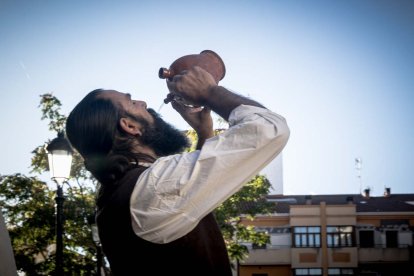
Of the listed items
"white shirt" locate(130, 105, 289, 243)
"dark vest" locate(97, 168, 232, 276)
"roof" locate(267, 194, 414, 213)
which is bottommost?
"roof" locate(267, 194, 414, 213)

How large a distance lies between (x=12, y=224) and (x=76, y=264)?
7.19 ft

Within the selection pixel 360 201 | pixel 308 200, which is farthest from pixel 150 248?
pixel 360 201

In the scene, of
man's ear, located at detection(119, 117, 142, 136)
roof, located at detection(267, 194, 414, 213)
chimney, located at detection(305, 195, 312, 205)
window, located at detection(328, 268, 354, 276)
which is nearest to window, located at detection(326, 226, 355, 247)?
window, located at detection(328, 268, 354, 276)

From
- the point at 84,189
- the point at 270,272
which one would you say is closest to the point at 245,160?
the point at 84,189

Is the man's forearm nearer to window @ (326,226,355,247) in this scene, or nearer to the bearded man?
the bearded man

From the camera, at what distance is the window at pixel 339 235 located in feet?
104

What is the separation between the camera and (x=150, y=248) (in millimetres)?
1360

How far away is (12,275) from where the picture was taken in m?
1.16

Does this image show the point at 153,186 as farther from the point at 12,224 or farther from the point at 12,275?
the point at 12,224

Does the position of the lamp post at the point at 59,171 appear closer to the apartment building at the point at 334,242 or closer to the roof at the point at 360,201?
the apartment building at the point at 334,242

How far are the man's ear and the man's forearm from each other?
13.5 inches

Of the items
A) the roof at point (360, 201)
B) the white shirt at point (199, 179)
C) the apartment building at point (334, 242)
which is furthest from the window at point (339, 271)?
the white shirt at point (199, 179)

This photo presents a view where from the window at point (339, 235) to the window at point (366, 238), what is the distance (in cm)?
61

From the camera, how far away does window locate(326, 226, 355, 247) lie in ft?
104
